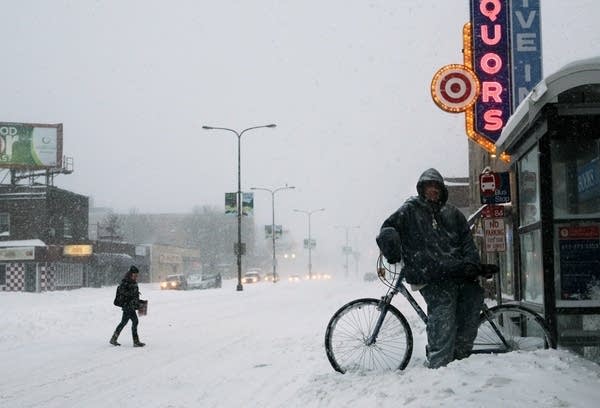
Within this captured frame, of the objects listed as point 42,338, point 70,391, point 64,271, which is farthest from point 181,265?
point 70,391

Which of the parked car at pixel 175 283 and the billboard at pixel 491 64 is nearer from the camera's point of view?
the billboard at pixel 491 64

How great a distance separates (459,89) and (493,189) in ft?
19.9

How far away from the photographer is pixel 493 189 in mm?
12375

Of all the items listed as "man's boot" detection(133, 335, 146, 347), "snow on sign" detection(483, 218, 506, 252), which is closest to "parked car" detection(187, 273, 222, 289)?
"man's boot" detection(133, 335, 146, 347)

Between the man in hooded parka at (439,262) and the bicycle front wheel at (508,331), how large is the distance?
0.77 feet

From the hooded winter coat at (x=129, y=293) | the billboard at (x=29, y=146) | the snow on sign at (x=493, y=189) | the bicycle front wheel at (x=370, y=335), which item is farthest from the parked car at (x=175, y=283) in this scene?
the bicycle front wheel at (x=370, y=335)

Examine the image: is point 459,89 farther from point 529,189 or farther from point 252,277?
point 252,277

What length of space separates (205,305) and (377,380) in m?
18.4

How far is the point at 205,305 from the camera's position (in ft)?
76.9

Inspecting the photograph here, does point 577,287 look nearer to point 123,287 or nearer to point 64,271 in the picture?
point 123,287

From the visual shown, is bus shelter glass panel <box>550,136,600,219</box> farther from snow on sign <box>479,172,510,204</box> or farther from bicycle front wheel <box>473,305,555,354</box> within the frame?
snow on sign <box>479,172,510,204</box>

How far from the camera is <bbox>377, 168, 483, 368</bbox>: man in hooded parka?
584 cm

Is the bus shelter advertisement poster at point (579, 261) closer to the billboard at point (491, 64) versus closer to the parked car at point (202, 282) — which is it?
the billboard at point (491, 64)

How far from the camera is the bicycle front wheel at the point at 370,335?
6.15 metres
